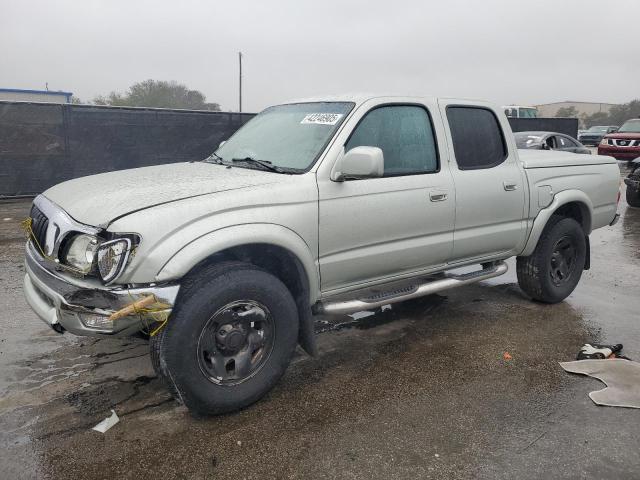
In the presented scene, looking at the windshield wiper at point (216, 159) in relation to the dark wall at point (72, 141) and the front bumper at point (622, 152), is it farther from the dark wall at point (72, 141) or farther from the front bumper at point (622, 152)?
the front bumper at point (622, 152)

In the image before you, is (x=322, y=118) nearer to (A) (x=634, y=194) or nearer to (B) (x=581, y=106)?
(A) (x=634, y=194)

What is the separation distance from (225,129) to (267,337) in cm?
1081

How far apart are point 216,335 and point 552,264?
139 inches

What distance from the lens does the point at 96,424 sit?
301 centimetres

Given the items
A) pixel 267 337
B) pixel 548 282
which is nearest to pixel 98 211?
pixel 267 337

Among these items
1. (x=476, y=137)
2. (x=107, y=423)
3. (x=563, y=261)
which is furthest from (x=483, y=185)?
(x=107, y=423)

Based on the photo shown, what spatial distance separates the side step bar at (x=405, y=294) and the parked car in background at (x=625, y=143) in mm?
16408

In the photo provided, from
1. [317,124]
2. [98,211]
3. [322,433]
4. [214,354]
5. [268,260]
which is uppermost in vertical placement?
[317,124]

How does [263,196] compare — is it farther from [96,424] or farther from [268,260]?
[96,424]

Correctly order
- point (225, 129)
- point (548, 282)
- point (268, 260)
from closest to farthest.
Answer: point (268, 260) → point (548, 282) → point (225, 129)

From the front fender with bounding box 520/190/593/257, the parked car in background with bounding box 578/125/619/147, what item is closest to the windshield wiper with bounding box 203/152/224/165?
the front fender with bounding box 520/190/593/257

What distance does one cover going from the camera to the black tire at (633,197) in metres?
11.2

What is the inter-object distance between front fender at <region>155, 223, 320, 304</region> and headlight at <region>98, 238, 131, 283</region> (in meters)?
0.19

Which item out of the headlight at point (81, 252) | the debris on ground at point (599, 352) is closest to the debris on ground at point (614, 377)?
the debris on ground at point (599, 352)
